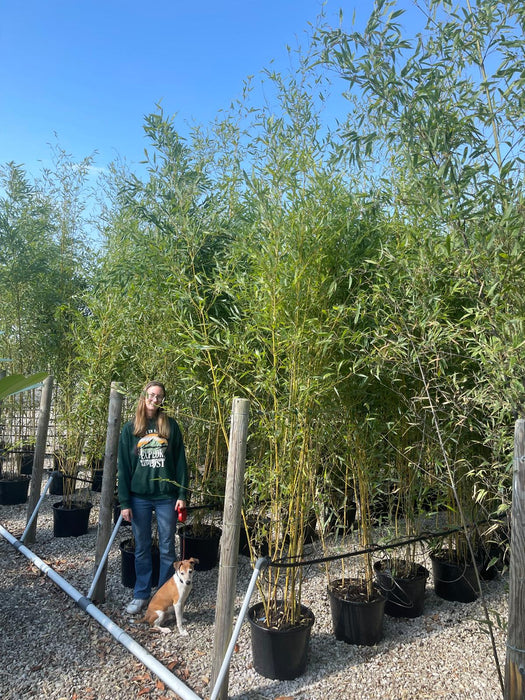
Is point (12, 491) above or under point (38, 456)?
under

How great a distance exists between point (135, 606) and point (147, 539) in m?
0.39

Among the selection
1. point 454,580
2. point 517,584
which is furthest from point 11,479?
point 517,584

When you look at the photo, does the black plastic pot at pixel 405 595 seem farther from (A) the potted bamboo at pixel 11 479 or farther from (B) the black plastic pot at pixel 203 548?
(A) the potted bamboo at pixel 11 479

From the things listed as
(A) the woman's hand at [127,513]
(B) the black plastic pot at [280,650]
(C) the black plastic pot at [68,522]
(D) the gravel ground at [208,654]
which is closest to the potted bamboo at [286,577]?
(B) the black plastic pot at [280,650]

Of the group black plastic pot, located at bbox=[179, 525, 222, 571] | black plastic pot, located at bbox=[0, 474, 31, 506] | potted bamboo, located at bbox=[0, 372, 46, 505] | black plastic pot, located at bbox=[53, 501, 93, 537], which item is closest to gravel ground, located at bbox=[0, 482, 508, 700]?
black plastic pot, located at bbox=[179, 525, 222, 571]

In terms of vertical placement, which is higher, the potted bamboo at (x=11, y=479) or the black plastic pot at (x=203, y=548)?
the potted bamboo at (x=11, y=479)

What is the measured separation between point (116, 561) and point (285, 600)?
1.86 m

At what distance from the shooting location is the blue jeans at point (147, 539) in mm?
3312

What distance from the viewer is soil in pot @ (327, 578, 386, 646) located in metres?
2.91

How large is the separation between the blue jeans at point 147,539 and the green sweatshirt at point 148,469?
5 cm

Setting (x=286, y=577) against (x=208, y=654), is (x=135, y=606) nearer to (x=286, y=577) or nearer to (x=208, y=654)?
(x=208, y=654)

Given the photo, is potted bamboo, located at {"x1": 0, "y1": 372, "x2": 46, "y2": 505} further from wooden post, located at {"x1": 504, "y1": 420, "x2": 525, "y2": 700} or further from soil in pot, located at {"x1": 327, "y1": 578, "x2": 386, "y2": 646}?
wooden post, located at {"x1": 504, "y1": 420, "x2": 525, "y2": 700}

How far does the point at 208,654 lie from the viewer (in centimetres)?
283

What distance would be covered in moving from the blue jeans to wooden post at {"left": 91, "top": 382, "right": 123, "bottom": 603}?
0.86 feet
